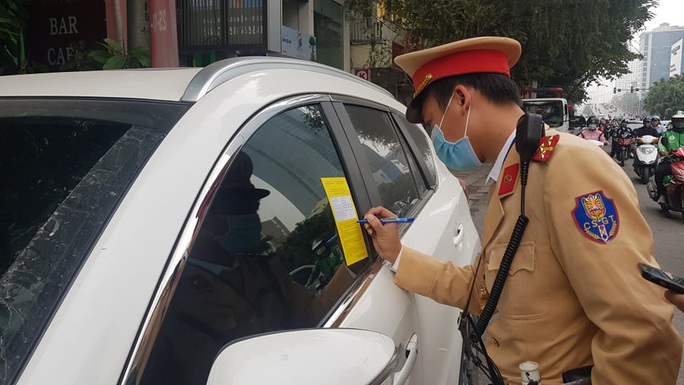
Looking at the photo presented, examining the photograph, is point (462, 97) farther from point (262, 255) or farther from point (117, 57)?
point (117, 57)

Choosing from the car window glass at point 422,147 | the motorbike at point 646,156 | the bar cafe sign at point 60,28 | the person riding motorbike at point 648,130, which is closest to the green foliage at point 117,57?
the bar cafe sign at point 60,28

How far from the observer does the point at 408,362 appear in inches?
58.9

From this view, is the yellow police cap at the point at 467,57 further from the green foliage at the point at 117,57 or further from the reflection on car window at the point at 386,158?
the green foliage at the point at 117,57

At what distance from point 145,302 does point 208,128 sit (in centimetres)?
41

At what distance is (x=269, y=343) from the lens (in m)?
0.95

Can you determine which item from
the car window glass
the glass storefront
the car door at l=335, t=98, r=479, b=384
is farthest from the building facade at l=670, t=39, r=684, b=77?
the car door at l=335, t=98, r=479, b=384

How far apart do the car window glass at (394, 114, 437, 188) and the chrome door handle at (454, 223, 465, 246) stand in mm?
273

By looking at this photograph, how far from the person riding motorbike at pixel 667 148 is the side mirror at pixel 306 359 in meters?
8.26

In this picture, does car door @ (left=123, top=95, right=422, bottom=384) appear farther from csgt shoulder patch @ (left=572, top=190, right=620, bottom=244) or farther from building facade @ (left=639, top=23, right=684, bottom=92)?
building facade @ (left=639, top=23, right=684, bottom=92)

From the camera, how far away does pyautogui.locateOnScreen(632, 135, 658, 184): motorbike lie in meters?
11.2

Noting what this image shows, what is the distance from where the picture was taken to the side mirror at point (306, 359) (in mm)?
878

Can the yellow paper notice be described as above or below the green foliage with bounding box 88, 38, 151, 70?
below

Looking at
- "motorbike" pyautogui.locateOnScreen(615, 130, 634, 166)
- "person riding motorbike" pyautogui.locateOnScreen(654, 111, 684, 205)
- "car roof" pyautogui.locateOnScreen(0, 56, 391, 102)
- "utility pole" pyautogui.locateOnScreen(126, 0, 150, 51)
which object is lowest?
"motorbike" pyautogui.locateOnScreen(615, 130, 634, 166)

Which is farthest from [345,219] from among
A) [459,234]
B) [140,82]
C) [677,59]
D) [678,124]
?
[677,59]
